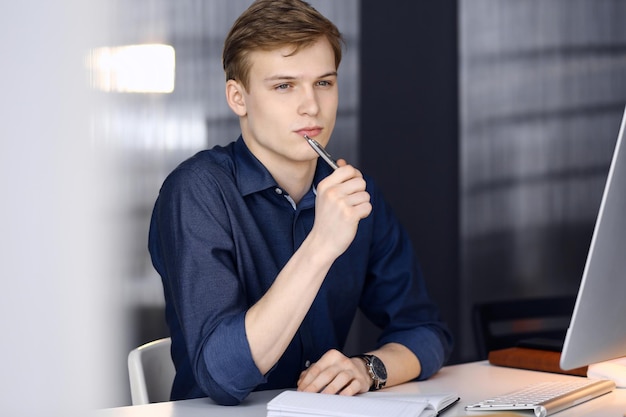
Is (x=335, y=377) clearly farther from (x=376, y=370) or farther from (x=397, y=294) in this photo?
(x=397, y=294)

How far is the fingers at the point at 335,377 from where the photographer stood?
159 centimetres

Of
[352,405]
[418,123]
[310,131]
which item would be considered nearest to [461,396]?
[352,405]

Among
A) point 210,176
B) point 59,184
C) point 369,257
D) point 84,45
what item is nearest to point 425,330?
point 369,257

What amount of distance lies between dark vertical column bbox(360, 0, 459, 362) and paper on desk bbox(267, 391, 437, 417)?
2.66 metres

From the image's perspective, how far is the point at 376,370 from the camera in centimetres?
170

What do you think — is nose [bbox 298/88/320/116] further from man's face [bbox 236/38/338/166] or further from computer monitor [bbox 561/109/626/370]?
computer monitor [bbox 561/109/626/370]

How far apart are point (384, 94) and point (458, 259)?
2.89 feet

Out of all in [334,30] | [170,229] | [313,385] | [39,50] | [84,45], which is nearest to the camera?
[39,50]

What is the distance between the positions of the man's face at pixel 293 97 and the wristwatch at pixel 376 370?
0.41 meters

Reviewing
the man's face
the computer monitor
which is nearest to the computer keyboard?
the computer monitor

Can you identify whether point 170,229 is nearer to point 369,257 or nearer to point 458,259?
point 369,257

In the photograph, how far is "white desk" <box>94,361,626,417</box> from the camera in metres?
1.50

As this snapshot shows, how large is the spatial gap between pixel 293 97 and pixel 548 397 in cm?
74

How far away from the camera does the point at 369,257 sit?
6.76 feet
